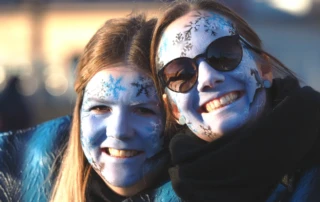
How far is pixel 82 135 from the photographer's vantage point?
2318mm

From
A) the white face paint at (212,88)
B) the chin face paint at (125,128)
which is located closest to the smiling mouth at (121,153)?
the chin face paint at (125,128)

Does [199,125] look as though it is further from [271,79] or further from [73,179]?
[73,179]

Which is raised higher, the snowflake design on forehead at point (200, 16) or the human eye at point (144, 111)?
the snowflake design on forehead at point (200, 16)

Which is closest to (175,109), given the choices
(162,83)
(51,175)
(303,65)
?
(162,83)

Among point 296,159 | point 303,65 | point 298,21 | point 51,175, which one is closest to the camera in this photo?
point 296,159

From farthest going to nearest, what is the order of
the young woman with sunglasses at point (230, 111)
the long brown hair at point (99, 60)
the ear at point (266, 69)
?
the long brown hair at point (99, 60) < the ear at point (266, 69) < the young woman with sunglasses at point (230, 111)

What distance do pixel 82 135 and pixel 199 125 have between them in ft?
1.68

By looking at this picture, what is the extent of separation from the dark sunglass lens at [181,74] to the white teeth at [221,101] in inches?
3.4

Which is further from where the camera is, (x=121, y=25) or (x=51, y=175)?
(x=51, y=175)

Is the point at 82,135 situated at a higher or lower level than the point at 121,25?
lower

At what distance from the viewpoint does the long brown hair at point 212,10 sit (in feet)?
7.04

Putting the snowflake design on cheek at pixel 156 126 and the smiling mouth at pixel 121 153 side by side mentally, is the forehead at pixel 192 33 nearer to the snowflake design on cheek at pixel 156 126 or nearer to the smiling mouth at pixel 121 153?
the snowflake design on cheek at pixel 156 126

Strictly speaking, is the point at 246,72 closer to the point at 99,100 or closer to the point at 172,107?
the point at 172,107

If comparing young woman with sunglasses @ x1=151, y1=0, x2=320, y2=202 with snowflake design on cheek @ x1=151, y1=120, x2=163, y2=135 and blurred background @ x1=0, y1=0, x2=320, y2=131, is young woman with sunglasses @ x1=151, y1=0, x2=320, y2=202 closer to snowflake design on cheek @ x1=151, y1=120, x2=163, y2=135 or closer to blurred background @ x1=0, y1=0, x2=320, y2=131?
snowflake design on cheek @ x1=151, y1=120, x2=163, y2=135
